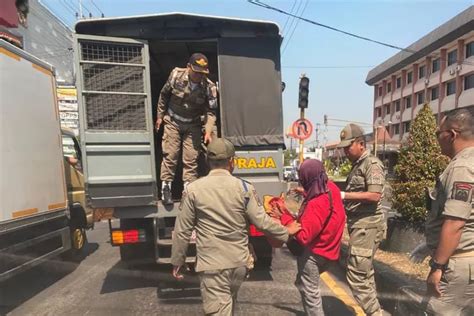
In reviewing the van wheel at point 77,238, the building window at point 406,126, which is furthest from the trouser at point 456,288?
the building window at point 406,126

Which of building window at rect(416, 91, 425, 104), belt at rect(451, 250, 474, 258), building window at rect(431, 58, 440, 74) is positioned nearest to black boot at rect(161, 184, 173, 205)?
belt at rect(451, 250, 474, 258)

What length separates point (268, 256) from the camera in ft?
20.5

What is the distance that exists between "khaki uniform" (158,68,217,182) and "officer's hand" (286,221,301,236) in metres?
2.31

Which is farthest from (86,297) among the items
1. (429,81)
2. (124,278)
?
(429,81)

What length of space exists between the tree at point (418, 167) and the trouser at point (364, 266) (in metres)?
2.40

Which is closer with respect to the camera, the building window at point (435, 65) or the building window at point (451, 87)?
the building window at point (451, 87)

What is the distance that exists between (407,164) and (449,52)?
43738 mm

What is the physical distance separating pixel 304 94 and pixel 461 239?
9914 mm

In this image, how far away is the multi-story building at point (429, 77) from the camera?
41.0 m

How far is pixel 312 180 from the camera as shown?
12.1 ft

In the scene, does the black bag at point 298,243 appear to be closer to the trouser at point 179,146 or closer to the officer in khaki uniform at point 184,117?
the officer in khaki uniform at point 184,117

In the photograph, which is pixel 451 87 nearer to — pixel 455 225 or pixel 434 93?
pixel 434 93

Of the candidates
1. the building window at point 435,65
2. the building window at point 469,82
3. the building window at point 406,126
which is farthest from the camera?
the building window at point 406,126

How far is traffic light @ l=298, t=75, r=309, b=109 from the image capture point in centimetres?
1237
